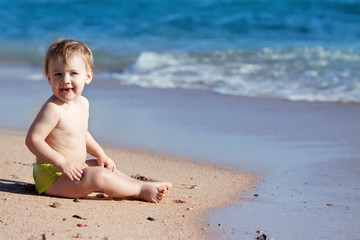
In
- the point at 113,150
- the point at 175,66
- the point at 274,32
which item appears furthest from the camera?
the point at 274,32

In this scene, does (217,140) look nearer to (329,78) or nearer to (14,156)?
(14,156)

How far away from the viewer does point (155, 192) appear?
3250 mm

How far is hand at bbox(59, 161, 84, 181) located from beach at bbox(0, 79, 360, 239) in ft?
0.41

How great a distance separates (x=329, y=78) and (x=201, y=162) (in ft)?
A: 12.7

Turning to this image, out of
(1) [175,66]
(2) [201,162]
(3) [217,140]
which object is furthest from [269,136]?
(1) [175,66]

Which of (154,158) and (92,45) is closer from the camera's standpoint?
(154,158)

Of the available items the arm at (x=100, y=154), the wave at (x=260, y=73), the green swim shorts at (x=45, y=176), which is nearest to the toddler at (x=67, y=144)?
the green swim shorts at (x=45, y=176)

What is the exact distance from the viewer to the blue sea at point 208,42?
7.75 metres

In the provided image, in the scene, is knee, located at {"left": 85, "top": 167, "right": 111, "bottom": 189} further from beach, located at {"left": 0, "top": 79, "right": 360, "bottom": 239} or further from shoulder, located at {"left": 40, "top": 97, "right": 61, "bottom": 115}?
shoulder, located at {"left": 40, "top": 97, "right": 61, "bottom": 115}

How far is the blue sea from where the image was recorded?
25.4ft

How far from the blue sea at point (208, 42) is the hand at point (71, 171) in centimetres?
388

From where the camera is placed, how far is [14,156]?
13.6 ft

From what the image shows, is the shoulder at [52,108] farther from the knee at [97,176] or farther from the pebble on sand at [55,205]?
the pebble on sand at [55,205]

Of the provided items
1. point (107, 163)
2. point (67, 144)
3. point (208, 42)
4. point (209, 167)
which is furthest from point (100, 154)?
point (208, 42)
